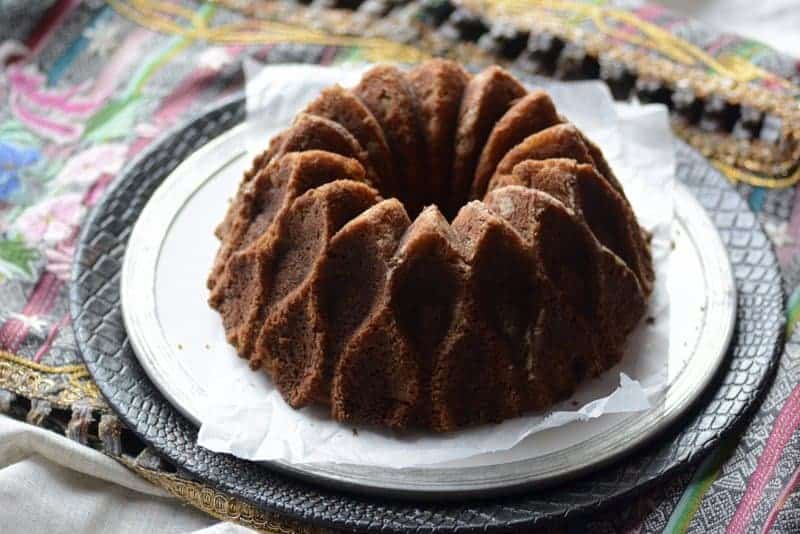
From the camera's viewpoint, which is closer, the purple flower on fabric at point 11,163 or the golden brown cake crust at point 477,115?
the golden brown cake crust at point 477,115

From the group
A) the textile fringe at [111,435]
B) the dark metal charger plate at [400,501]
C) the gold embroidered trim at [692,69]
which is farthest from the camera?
the gold embroidered trim at [692,69]

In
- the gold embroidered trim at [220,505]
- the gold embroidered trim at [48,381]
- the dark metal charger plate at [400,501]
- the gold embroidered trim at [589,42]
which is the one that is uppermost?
the gold embroidered trim at [589,42]

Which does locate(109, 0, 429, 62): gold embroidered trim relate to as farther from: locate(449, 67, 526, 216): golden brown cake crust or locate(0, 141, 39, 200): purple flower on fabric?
locate(449, 67, 526, 216): golden brown cake crust

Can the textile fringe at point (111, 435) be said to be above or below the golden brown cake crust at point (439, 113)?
below

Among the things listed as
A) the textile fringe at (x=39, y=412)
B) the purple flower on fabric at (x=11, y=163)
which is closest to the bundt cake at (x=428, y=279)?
the textile fringe at (x=39, y=412)

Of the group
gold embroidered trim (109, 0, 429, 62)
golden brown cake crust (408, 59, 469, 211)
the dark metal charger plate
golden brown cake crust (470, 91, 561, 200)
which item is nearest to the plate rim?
the dark metal charger plate

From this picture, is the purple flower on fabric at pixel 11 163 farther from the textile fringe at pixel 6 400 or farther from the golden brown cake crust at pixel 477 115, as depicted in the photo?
the golden brown cake crust at pixel 477 115

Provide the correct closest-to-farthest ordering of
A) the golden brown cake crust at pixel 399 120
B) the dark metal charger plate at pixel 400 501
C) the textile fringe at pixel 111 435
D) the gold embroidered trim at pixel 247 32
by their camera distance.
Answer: the dark metal charger plate at pixel 400 501 < the textile fringe at pixel 111 435 < the golden brown cake crust at pixel 399 120 < the gold embroidered trim at pixel 247 32

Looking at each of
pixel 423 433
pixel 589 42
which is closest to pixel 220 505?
pixel 423 433
